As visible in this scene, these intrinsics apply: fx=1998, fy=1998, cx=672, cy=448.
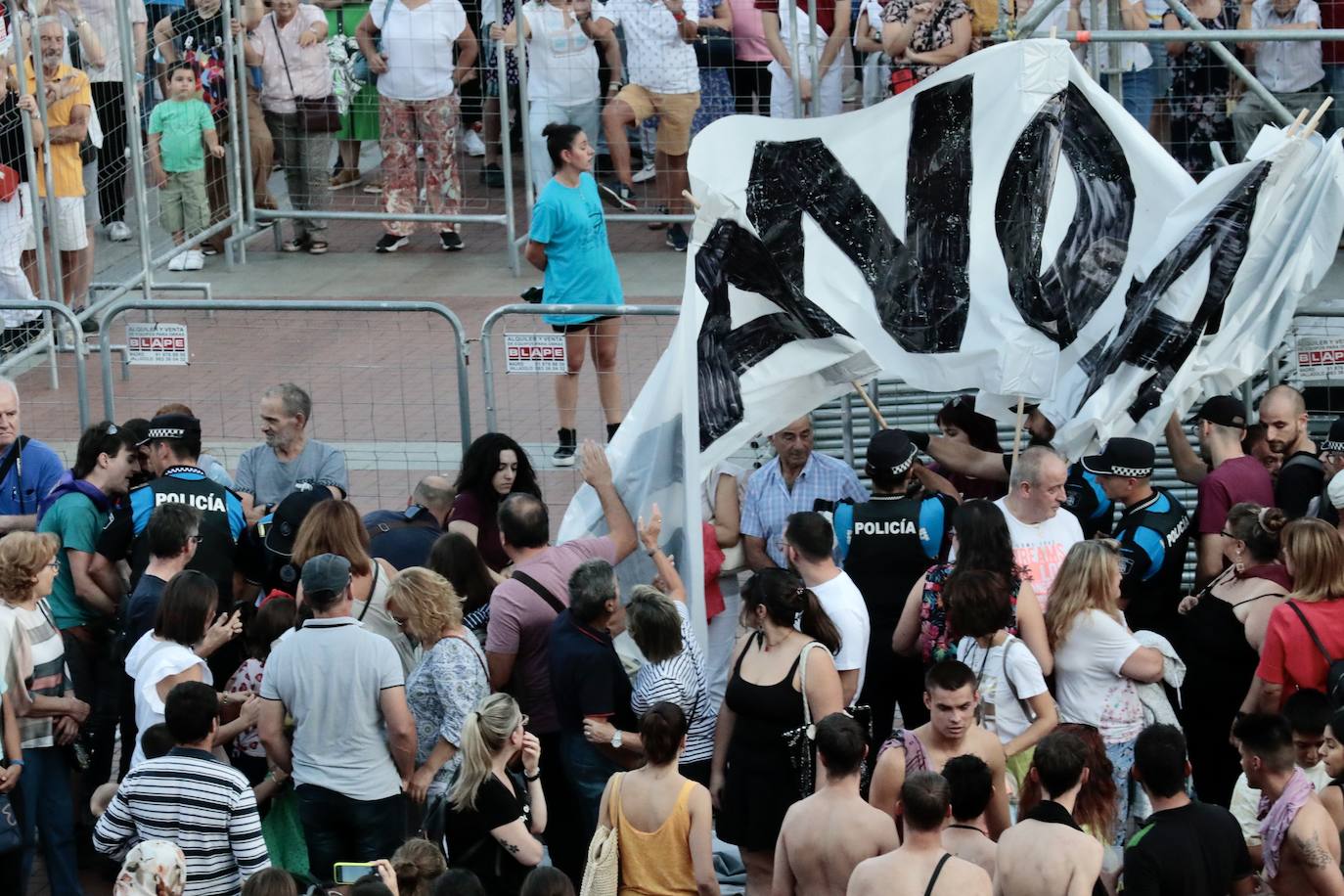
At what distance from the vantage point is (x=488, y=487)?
29.1 feet

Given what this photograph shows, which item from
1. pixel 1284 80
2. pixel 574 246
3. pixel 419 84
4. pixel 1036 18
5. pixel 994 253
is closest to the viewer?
pixel 994 253

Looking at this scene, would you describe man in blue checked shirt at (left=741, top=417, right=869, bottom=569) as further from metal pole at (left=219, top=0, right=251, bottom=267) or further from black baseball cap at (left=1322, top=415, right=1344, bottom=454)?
metal pole at (left=219, top=0, right=251, bottom=267)

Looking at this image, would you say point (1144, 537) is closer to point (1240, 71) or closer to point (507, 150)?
point (1240, 71)

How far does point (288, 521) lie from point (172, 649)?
1.06 metres

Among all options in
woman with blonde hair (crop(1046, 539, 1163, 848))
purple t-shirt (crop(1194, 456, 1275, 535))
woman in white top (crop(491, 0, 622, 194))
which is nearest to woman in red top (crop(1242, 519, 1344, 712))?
woman with blonde hair (crop(1046, 539, 1163, 848))

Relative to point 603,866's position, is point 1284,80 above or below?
above

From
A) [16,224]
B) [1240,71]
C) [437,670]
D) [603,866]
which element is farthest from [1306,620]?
[16,224]

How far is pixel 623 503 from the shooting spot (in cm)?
862

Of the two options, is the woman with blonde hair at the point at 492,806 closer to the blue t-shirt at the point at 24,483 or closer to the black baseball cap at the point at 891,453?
the black baseball cap at the point at 891,453

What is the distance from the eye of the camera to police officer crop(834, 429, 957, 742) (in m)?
8.18

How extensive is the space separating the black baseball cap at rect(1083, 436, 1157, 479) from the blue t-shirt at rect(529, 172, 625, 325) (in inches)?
149

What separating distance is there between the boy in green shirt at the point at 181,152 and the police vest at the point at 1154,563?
341 inches

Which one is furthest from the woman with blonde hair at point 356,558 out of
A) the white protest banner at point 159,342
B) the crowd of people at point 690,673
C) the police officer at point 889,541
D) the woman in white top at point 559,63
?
the woman in white top at point 559,63

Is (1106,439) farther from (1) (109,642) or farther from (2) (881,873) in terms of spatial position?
(1) (109,642)
